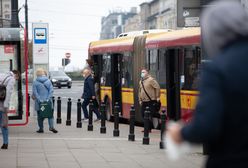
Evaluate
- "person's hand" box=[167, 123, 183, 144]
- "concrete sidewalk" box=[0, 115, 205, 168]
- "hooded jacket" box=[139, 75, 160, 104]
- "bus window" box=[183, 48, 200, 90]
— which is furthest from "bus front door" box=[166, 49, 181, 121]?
"person's hand" box=[167, 123, 183, 144]

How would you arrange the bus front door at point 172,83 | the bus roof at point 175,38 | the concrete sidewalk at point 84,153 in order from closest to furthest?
the concrete sidewalk at point 84,153, the bus roof at point 175,38, the bus front door at point 172,83

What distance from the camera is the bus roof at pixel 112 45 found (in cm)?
2331

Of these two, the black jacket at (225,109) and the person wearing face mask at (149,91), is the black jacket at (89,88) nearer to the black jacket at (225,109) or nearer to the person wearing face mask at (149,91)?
the person wearing face mask at (149,91)

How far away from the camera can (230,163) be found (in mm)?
3934

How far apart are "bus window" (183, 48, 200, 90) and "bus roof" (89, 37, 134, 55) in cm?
477

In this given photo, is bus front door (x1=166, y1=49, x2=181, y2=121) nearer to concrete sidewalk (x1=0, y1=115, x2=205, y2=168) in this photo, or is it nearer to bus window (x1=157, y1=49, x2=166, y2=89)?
bus window (x1=157, y1=49, x2=166, y2=89)

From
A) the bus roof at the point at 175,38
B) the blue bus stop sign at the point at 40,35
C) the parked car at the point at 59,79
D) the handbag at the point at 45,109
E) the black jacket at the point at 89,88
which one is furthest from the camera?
the parked car at the point at 59,79

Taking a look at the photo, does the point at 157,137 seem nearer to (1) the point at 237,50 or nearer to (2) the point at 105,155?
(2) the point at 105,155

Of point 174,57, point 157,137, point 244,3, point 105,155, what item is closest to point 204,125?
point 244,3

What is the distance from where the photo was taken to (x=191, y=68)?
1811cm

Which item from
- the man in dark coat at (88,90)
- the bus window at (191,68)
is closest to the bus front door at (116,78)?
the man in dark coat at (88,90)

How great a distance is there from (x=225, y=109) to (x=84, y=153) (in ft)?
32.9

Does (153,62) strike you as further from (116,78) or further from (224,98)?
(224,98)

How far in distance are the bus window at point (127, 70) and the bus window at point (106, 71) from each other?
1.20 metres
